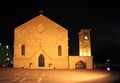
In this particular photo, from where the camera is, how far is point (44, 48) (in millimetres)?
47812

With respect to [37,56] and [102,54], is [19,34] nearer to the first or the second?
[37,56]

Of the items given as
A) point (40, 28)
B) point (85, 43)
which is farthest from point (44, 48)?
point (85, 43)

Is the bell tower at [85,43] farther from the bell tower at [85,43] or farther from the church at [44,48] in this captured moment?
the church at [44,48]

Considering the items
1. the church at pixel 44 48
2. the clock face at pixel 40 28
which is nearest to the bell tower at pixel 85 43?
the church at pixel 44 48

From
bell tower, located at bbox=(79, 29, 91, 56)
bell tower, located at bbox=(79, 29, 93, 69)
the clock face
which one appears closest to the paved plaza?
the clock face

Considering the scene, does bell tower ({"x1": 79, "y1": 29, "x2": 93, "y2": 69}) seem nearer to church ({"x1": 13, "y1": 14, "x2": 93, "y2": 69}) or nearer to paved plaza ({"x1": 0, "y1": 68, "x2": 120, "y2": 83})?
church ({"x1": 13, "y1": 14, "x2": 93, "y2": 69})

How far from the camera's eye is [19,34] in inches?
1909

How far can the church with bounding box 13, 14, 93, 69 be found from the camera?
4697 cm

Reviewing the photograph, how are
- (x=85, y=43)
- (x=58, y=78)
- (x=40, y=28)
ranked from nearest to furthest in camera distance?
(x=58, y=78) < (x=40, y=28) < (x=85, y=43)

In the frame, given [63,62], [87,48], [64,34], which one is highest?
[64,34]

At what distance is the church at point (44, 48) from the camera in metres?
47.0

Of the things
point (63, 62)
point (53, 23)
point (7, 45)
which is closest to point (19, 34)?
point (53, 23)

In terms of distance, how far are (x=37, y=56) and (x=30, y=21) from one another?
8305 millimetres

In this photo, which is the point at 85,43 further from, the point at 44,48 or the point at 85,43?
the point at 44,48
